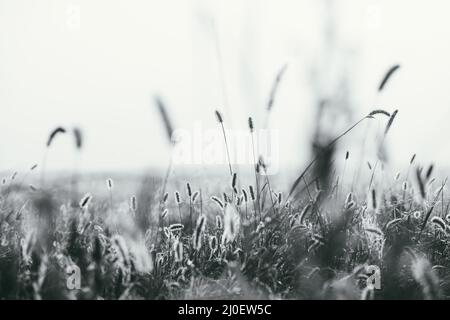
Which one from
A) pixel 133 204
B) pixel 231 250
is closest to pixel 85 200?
pixel 133 204

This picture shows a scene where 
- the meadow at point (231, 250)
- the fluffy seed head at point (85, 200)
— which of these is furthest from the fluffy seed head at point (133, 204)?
the fluffy seed head at point (85, 200)

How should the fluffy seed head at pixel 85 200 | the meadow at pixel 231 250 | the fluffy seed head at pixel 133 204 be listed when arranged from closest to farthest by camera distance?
1. the meadow at pixel 231 250
2. the fluffy seed head at pixel 85 200
3. the fluffy seed head at pixel 133 204

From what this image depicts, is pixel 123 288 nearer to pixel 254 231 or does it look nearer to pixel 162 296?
pixel 162 296

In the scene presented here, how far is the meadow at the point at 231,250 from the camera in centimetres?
207

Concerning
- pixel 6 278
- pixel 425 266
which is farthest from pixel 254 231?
pixel 6 278

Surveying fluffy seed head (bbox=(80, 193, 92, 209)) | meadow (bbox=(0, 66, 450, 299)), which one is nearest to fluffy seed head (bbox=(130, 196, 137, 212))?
meadow (bbox=(0, 66, 450, 299))

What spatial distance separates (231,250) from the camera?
234cm

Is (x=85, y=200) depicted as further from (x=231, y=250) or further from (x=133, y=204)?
(x=231, y=250)

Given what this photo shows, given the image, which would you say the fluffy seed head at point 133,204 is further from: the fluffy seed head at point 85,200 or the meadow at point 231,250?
the fluffy seed head at point 85,200

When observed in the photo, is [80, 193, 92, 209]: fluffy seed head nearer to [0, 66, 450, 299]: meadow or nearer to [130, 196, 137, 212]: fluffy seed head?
[0, 66, 450, 299]: meadow

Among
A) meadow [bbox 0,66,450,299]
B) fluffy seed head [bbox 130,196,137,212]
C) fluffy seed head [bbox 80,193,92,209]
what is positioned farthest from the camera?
fluffy seed head [bbox 130,196,137,212]

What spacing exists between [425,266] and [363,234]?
38 centimetres

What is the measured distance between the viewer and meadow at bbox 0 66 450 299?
6.78ft
